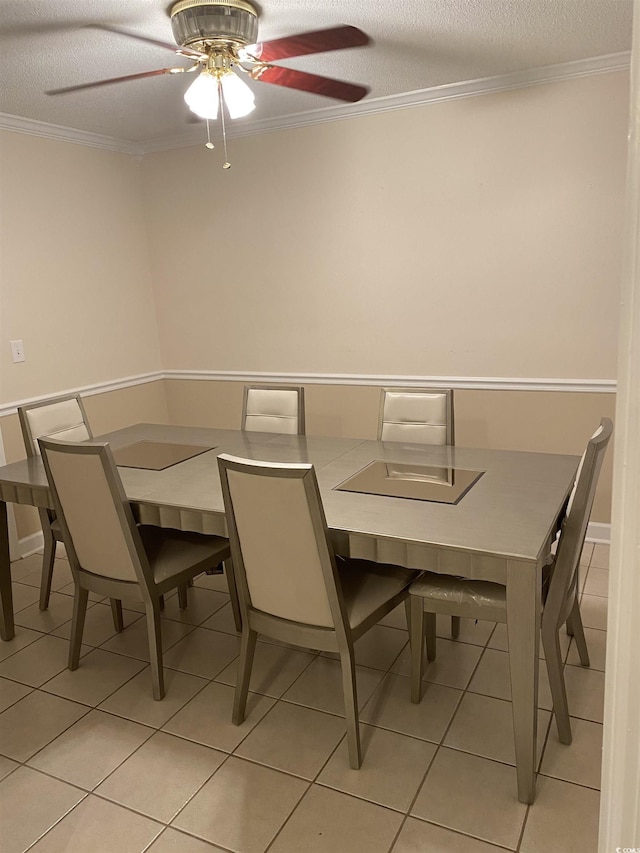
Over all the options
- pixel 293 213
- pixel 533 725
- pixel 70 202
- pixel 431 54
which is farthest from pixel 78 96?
pixel 533 725

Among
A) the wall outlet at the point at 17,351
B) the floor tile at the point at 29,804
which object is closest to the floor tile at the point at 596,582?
the floor tile at the point at 29,804

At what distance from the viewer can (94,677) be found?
2.43 m

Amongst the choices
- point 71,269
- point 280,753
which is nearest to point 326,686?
point 280,753

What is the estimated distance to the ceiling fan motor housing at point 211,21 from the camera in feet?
6.68

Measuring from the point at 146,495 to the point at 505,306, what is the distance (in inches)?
85.3

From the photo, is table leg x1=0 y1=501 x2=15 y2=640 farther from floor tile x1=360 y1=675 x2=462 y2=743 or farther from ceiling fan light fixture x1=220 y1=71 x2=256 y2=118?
ceiling fan light fixture x1=220 y1=71 x2=256 y2=118

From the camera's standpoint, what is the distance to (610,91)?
295 centimetres

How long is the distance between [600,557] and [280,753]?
201cm

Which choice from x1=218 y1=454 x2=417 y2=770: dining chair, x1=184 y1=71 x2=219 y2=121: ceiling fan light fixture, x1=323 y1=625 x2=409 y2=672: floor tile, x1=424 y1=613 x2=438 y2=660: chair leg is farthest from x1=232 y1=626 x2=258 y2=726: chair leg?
x1=184 y1=71 x2=219 y2=121: ceiling fan light fixture

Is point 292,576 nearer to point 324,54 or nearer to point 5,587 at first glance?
point 5,587

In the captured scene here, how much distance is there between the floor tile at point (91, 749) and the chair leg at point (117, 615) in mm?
543

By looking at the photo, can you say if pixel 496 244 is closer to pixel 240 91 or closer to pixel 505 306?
pixel 505 306

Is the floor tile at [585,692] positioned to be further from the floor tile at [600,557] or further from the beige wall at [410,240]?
the beige wall at [410,240]

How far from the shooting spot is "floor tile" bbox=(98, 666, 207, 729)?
2205 millimetres
